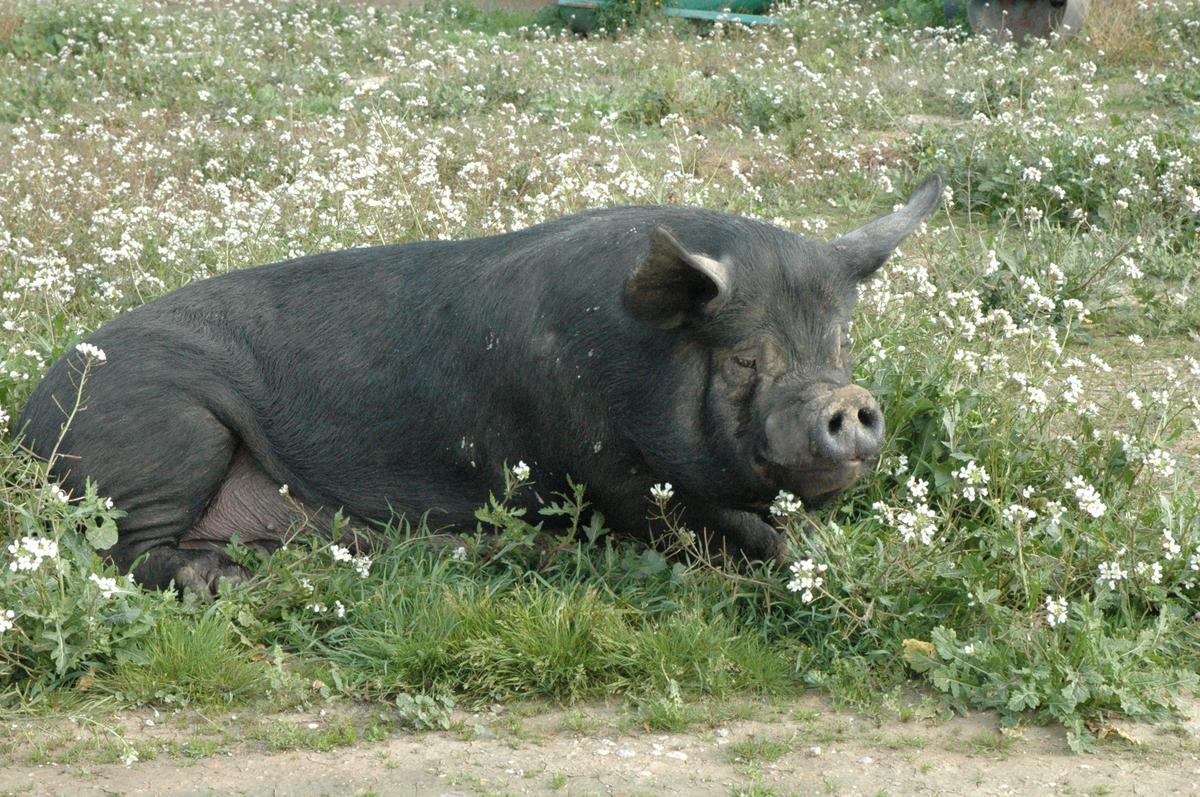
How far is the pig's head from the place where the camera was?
4.46 metres

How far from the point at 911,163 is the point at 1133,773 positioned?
245 inches

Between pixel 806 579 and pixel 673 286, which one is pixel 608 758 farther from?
pixel 673 286

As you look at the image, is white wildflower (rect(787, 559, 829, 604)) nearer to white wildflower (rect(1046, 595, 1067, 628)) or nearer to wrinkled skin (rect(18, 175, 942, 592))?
wrinkled skin (rect(18, 175, 942, 592))

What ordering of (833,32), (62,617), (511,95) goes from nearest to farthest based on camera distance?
1. (62,617)
2. (511,95)
3. (833,32)

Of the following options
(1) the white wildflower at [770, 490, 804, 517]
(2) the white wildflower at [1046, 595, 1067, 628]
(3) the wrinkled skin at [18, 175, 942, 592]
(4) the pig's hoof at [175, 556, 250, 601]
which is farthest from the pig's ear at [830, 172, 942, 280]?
(4) the pig's hoof at [175, 556, 250, 601]

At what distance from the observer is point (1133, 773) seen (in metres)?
3.88

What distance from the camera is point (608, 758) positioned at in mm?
3992

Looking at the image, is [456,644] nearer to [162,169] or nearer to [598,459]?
[598,459]

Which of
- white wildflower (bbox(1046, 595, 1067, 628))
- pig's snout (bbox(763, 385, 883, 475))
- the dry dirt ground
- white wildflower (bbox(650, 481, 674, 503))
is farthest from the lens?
white wildflower (bbox(650, 481, 674, 503))

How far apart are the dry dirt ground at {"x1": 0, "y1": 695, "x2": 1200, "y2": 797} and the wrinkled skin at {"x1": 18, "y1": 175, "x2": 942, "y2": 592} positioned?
2.71 feet

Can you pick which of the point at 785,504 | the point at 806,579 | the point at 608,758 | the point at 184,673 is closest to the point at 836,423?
the point at 785,504

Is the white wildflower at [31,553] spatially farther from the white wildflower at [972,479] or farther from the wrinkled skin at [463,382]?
the white wildflower at [972,479]

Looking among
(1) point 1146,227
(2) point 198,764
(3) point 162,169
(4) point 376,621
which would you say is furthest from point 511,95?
(2) point 198,764

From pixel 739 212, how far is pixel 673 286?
13.3 feet
